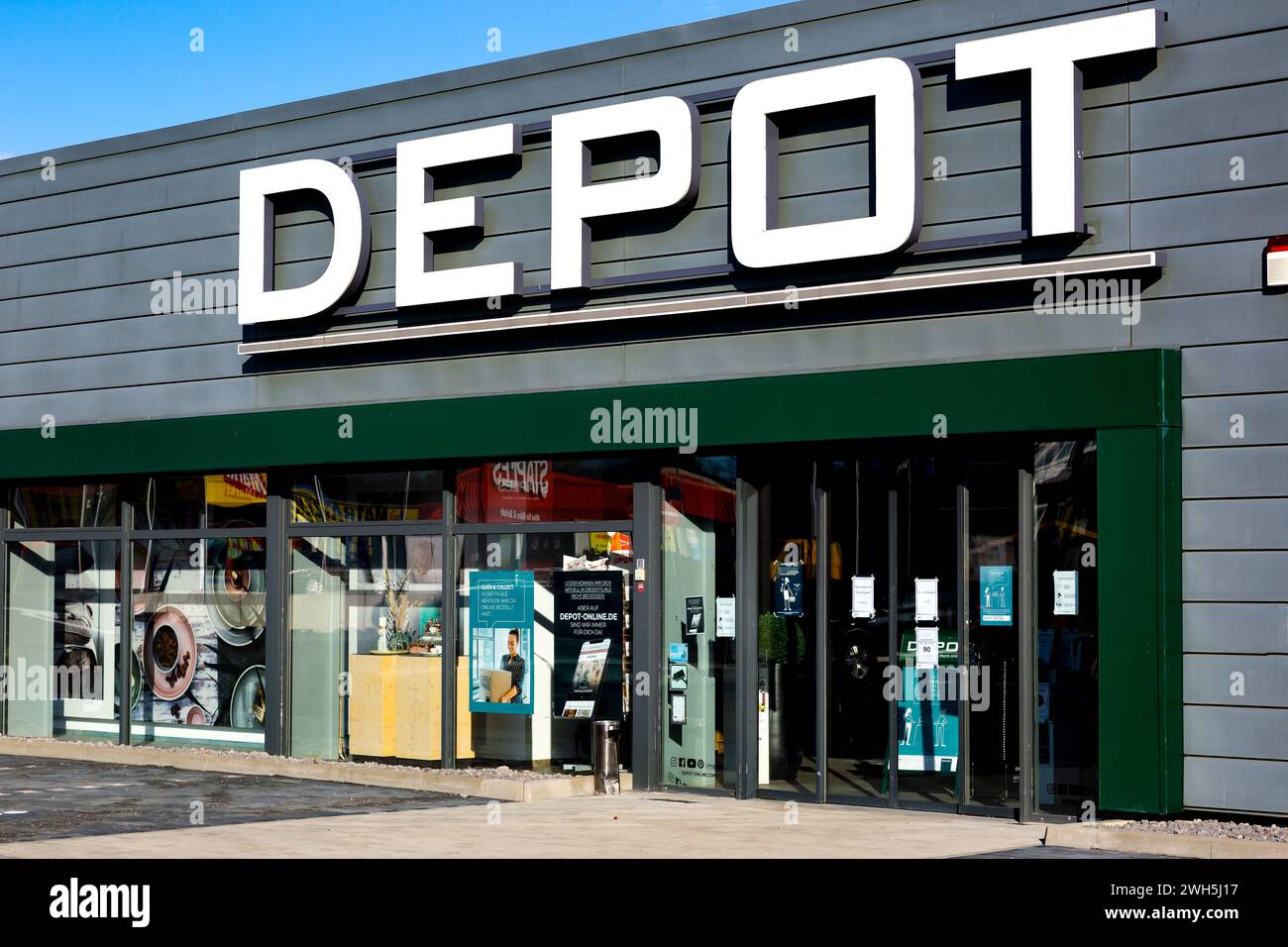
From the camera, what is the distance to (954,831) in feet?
40.0

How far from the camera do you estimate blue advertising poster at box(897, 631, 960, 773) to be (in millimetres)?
13328

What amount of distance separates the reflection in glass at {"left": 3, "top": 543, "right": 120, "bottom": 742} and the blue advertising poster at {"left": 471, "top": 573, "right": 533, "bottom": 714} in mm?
5086

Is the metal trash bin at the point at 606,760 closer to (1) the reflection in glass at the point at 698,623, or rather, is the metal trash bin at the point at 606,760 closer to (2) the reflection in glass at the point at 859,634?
(1) the reflection in glass at the point at 698,623

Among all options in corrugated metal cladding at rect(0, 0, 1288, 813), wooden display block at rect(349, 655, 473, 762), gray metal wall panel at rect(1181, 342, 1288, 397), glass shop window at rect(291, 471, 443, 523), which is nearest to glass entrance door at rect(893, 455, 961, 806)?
corrugated metal cladding at rect(0, 0, 1288, 813)

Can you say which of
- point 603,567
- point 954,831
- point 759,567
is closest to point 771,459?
point 759,567

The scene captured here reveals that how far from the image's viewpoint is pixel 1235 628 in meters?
11.9

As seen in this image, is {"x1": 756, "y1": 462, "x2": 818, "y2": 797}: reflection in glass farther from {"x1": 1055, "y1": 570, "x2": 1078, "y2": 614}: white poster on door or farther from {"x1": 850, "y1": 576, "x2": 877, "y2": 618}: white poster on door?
{"x1": 1055, "y1": 570, "x2": 1078, "y2": 614}: white poster on door

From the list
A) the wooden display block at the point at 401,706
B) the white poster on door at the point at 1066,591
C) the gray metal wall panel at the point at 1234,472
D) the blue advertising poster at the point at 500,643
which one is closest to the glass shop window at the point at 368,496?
the blue advertising poster at the point at 500,643

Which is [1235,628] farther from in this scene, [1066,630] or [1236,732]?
[1066,630]

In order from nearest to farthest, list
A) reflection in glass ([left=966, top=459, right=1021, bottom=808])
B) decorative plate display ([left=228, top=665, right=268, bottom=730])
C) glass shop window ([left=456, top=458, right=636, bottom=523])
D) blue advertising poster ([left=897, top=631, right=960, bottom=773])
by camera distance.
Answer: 1. reflection in glass ([left=966, top=459, right=1021, bottom=808])
2. blue advertising poster ([left=897, top=631, right=960, bottom=773])
3. glass shop window ([left=456, top=458, right=636, bottom=523])
4. decorative plate display ([left=228, top=665, right=268, bottom=730])

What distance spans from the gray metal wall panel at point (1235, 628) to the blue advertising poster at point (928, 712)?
2022 mm

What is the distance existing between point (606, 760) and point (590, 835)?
277 centimetres
